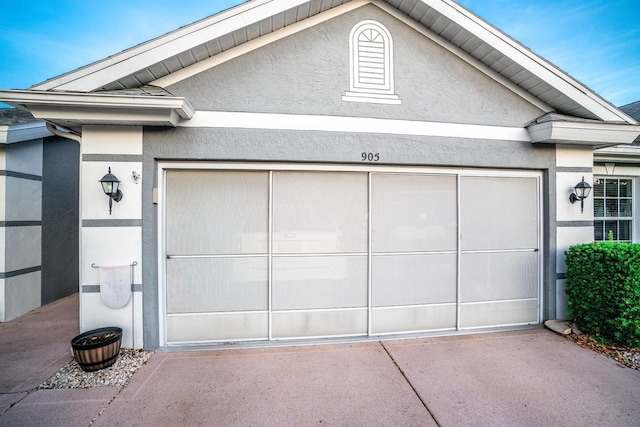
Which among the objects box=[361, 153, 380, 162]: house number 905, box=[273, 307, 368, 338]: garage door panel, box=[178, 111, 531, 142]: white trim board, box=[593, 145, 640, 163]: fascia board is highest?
box=[178, 111, 531, 142]: white trim board

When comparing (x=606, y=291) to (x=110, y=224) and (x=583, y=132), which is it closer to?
(x=583, y=132)

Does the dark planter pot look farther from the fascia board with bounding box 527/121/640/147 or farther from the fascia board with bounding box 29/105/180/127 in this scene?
the fascia board with bounding box 527/121/640/147

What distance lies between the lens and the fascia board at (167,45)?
3551 mm

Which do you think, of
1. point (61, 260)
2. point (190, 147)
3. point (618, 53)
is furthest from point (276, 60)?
point (618, 53)

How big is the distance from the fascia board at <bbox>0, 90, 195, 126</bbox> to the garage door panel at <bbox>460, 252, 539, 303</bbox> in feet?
16.0

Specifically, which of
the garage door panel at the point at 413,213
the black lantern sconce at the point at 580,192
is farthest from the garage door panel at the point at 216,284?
the black lantern sconce at the point at 580,192

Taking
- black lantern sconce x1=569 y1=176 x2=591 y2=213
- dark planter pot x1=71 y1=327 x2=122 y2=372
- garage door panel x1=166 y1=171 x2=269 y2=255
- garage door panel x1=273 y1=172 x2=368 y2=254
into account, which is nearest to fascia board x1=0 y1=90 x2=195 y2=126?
garage door panel x1=166 y1=171 x2=269 y2=255

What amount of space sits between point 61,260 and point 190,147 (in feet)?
16.8

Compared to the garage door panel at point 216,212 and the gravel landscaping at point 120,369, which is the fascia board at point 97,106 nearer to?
the garage door panel at point 216,212

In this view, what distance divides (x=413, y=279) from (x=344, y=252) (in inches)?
48.4

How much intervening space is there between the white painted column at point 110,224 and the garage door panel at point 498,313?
503 centimetres

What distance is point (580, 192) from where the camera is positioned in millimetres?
4633

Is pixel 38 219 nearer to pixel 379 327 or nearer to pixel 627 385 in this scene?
pixel 379 327

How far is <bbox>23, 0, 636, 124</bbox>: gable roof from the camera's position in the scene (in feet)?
11.9
